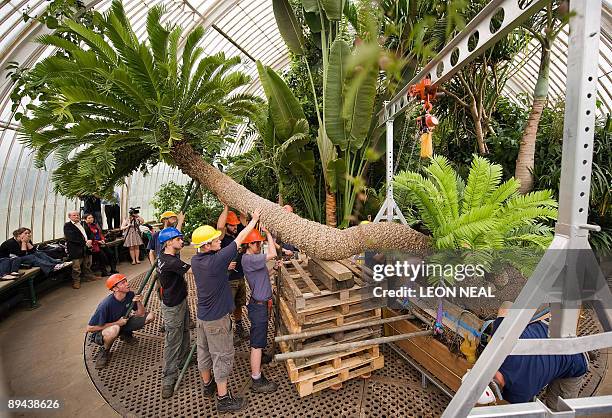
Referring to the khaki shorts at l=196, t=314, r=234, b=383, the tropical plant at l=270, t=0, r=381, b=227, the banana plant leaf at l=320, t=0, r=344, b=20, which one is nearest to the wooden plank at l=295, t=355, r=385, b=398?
the khaki shorts at l=196, t=314, r=234, b=383

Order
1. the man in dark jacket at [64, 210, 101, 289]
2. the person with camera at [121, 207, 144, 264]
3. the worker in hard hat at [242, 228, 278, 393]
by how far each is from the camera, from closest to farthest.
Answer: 1. the worker in hard hat at [242, 228, 278, 393]
2. the man in dark jacket at [64, 210, 101, 289]
3. the person with camera at [121, 207, 144, 264]

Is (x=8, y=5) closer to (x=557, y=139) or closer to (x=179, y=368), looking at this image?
(x=179, y=368)

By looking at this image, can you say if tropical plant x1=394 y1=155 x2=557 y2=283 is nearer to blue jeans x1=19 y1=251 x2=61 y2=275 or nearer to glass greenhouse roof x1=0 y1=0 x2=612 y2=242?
glass greenhouse roof x1=0 y1=0 x2=612 y2=242

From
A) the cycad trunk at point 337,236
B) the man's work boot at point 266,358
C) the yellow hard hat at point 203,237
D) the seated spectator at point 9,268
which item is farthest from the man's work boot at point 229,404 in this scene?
Answer: the seated spectator at point 9,268

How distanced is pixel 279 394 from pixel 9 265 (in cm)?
573

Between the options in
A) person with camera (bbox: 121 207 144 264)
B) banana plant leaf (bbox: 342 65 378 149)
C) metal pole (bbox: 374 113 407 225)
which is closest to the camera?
metal pole (bbox: 374 113 407 225)

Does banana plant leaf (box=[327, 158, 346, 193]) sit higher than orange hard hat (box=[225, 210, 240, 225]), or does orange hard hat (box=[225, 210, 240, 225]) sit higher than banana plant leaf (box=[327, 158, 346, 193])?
banana plant leaf (box=[327, 158, 346, 193])

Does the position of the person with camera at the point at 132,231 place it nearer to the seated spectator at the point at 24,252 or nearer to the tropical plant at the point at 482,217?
the seated spectator at the point at 24,252

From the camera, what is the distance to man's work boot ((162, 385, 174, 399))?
3391 millimetres

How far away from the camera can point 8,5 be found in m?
5.70

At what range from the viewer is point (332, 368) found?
3.33 metres

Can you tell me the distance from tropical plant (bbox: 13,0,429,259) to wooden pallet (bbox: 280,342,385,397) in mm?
1311

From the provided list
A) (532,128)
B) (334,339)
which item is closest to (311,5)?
(532,128)

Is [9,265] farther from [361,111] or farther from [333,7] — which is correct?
[333,7]
